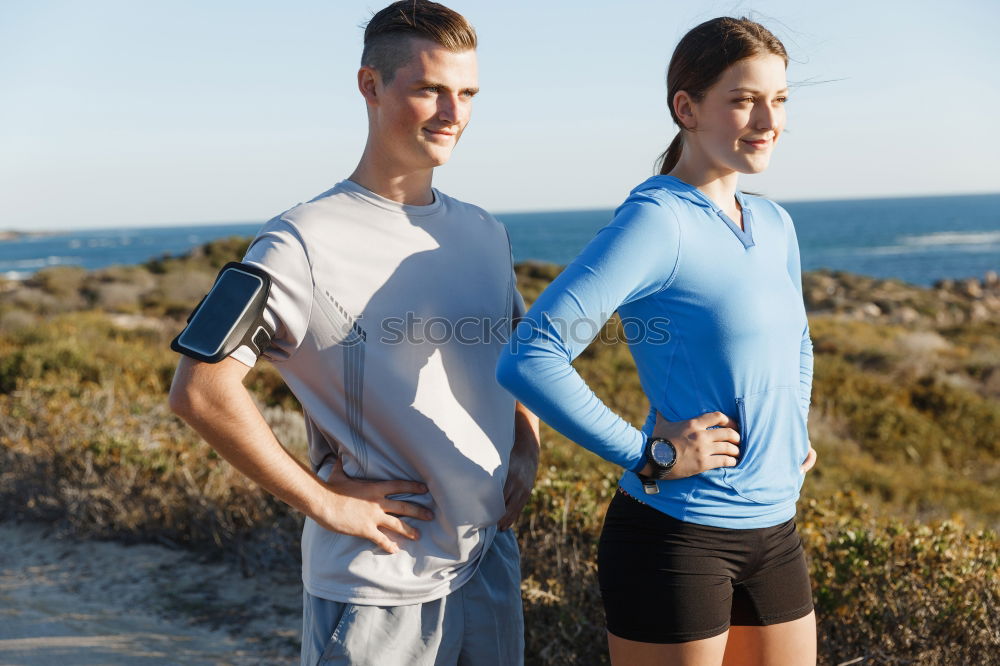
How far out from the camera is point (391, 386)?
1884 millimetres

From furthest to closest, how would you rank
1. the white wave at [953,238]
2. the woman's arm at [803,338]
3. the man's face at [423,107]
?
the white wave at [953,238] < the woman's arm at [803,338] < the man's face at [423,107]

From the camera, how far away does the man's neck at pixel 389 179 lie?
1.98 metres

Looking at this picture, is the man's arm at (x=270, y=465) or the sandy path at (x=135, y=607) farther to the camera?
the sandy path at (x=135, y=607)

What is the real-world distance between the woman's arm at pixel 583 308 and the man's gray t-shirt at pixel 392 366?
230 millimetres

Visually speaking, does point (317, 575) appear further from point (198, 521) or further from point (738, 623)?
point (198, 521)

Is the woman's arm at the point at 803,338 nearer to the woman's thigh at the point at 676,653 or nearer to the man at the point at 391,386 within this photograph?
the woman's thigh at the point at 676,653

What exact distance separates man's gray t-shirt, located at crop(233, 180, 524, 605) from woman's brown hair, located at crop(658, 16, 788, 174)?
63 centimetres

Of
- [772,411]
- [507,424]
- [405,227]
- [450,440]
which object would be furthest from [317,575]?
[772,411]

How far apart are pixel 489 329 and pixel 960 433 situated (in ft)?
35.3

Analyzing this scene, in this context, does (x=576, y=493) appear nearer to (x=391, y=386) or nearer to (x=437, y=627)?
(x=437, y=627)

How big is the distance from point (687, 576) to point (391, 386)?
0.77 meters

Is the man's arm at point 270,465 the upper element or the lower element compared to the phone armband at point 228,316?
lower

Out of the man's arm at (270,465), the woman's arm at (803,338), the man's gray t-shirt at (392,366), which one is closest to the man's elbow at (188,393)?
the man's arm at (270,465)

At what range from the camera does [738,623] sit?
195cm
